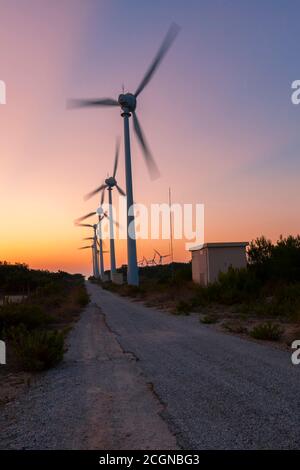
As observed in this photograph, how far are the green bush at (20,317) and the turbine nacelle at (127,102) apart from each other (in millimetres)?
31666

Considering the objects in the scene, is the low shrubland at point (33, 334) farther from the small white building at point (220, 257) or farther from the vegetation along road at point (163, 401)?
the small white building at point (220, 257)

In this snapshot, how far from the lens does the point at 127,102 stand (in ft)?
147

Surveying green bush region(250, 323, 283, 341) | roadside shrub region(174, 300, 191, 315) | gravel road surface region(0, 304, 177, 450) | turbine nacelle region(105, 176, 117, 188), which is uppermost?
turbine nacelle region(105, 176, 117, 188)

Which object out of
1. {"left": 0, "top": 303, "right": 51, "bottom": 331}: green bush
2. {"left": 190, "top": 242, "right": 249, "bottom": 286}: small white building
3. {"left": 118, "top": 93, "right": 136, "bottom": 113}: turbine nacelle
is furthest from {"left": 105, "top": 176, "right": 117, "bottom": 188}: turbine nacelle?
{"left": 0, "top": 303, "right": 51, "bottom": 331}: green bush

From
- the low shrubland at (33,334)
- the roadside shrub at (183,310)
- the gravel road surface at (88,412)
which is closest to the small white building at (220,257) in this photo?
the roadside shrub at (183,310)

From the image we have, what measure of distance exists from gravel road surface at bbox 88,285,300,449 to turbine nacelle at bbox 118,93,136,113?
35230 millimetres

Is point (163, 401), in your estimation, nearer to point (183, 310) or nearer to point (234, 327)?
point (234, 327)

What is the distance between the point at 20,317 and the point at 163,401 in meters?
10.6

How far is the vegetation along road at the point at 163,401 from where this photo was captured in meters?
5.32

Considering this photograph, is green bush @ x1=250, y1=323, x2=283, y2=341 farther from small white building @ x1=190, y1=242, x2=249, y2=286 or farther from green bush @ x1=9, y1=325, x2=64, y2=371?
small white building @ x1=190, y1=242, x2=249, y2=286

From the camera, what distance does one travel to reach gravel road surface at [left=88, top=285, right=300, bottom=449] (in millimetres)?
5305

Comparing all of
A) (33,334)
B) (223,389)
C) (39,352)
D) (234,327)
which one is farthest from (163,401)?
(234,327)

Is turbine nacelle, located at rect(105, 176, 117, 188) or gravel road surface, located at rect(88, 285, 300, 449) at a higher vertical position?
turbine nacelle, located at rect(105, 176, 117, 188)
